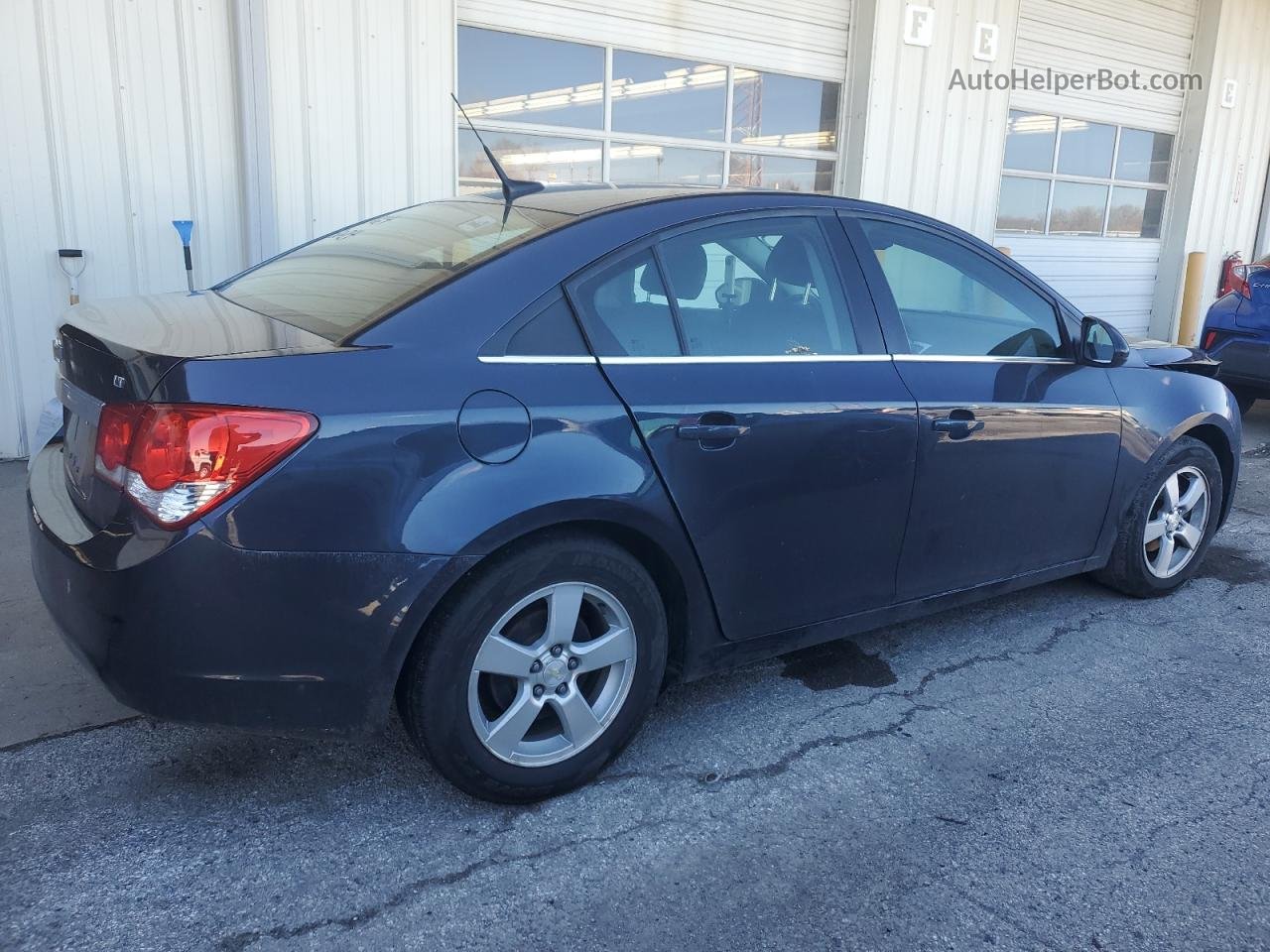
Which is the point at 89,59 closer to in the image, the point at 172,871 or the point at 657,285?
the point at 657,285

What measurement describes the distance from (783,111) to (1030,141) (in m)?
3.14

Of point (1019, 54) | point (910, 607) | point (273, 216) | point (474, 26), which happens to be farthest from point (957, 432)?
point (1019, 54)

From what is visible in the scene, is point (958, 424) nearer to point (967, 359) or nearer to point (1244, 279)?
point (967, 359)

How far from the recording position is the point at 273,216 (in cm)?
583

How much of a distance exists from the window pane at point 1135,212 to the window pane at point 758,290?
31.2 feet

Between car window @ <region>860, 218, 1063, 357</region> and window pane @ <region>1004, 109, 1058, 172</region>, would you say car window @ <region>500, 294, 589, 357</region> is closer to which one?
car window @ <region>860, 218, 1063, 357</region>

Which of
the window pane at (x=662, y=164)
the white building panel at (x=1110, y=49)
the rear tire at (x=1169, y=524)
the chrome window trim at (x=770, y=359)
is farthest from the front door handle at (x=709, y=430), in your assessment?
the white building panel at (x=1110, y=49)

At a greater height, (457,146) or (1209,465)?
(457,146)

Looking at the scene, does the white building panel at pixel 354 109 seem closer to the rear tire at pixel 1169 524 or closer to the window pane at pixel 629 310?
the window pane at pixel 629 310

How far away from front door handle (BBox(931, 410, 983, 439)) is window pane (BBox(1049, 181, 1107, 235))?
Answer: 8.17 meters

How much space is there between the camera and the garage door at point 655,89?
6918mm

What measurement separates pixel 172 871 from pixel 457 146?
5099mm

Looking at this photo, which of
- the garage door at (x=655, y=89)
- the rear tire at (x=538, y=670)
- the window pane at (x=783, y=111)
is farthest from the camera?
the window pane at (x=783, y=111)

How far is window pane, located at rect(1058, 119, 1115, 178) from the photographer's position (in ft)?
34.8
